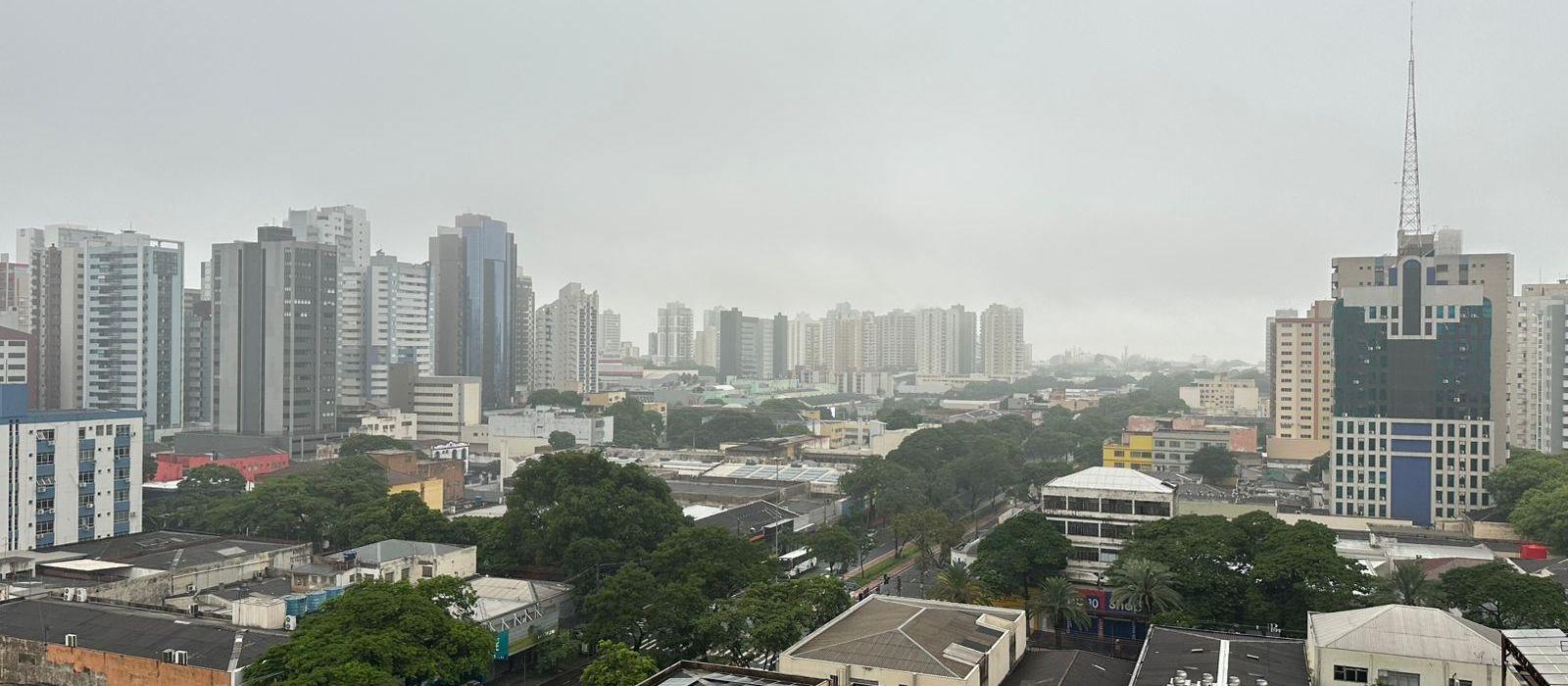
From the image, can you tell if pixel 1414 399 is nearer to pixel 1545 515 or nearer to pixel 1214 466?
pixel 1545 515

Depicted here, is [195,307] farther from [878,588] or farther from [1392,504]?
[1392,504]

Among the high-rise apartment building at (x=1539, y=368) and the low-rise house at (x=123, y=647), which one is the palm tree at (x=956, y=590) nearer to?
the low-rise house at (x=123, y=647)

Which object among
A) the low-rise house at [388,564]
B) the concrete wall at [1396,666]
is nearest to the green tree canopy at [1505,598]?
the concrete wall at [1396,666]

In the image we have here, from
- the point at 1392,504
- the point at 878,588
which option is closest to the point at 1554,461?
the point at 1392,504

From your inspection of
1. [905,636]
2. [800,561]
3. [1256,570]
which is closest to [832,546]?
[800,561]

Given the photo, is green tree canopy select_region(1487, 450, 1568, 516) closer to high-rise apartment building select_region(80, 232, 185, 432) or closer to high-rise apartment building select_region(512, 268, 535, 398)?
Answer: high-rise apartment building select_region(80, 232, 185, 432)
